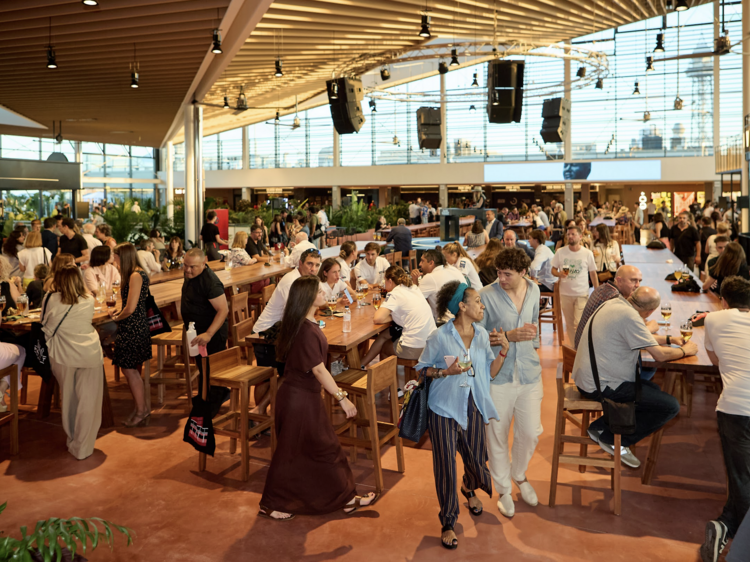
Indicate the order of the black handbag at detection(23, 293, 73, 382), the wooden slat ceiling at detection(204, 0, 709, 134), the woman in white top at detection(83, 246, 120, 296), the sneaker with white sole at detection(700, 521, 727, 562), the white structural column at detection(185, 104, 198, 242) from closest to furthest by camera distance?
the sneaker with white sole at detection(700, 521, 727, 562) → the black handbag at detection(23, 293, 73, 382) → the woman in white top at detection(83, 246, 120, 296) → the wooden slat ceiling at detection(204, 0, 709, 134) → the white structural column at detection(185, 104, 198, 242)

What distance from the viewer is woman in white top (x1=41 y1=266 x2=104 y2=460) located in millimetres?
4484

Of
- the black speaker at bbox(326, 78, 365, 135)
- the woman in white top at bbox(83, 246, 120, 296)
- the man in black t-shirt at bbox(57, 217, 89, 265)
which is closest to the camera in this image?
the woman in white top at bbox(83, 246, 120, 296)

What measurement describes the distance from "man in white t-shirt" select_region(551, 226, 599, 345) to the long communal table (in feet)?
2.36

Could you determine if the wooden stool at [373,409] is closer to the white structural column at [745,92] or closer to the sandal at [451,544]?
the sandal at [451,544]

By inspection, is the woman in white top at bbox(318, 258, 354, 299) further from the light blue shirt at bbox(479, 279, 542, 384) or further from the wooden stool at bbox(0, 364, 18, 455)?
the wooden stool at bbox(0, 364, 18, 455)

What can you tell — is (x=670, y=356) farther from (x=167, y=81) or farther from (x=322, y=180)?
(x=322, y=180)

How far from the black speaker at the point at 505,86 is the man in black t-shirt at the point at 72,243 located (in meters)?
7.79

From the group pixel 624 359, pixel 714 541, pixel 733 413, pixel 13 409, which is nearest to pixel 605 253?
pixel 624 359

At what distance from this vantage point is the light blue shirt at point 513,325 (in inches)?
142

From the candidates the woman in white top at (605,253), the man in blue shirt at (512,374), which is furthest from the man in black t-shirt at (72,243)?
the man in blue shirt at (512,374)

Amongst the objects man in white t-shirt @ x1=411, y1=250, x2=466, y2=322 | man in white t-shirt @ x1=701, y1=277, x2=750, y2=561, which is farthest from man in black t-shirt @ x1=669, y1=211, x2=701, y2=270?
man in white t-shirt @ x1=701, y1=277, x2=750, y2=561

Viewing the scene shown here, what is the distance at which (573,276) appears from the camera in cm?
646

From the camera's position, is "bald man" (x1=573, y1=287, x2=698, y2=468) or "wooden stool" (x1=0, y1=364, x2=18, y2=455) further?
"wooden stool" (x1=0, y1=364, x2=18, y2=455)

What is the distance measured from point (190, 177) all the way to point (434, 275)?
8.80 metres
